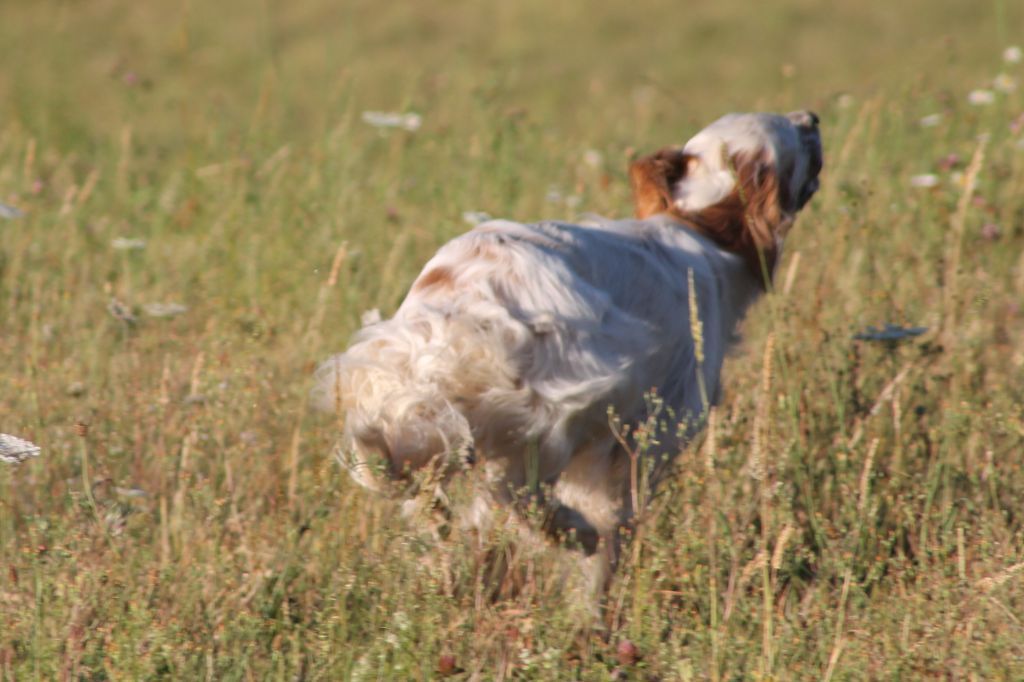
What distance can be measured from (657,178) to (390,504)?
135 centimetres

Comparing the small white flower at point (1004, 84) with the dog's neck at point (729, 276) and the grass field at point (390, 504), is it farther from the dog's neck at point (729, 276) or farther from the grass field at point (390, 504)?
the dog's neck at point (729, 276)

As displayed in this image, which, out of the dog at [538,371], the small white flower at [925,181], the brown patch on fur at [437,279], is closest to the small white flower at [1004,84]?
the small white flower at [925,181]

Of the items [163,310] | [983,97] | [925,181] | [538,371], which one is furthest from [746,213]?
[983,97]

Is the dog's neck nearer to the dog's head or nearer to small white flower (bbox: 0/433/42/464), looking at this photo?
the dog's head

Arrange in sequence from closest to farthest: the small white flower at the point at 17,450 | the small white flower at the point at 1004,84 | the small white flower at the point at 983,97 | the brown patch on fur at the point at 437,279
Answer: the small white flower at the point at 17,450 → the brown patch on fur at the point at 437,279 → the small white flower at the point at 983,97 → the small white flower at the point at 1004,84

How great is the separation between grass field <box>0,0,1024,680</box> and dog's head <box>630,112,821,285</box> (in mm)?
170

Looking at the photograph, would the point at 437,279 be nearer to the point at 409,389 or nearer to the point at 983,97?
the point at 409,389

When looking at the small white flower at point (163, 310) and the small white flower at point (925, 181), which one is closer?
the small white flower at point (163, 310)

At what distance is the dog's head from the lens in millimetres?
3867

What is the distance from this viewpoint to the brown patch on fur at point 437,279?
298 centimetres

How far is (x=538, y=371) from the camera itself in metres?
2.90

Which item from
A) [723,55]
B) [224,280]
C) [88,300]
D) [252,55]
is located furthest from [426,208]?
[723,55]

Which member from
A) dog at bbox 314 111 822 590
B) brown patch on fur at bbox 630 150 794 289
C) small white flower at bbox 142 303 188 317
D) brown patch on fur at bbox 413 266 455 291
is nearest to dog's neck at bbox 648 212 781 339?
brown patch on fur at bbox 630 150 794 289

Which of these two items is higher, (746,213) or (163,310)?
(746,213)
